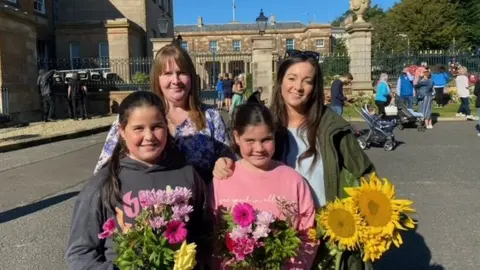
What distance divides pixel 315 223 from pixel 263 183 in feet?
1.07

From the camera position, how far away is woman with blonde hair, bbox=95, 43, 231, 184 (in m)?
2.76

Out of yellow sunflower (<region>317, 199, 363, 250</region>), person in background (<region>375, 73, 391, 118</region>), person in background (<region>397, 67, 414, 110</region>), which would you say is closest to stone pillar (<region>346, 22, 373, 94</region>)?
person in background (<region>397, 67, 414, 110</region>)

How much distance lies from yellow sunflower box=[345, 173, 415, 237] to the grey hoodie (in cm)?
75

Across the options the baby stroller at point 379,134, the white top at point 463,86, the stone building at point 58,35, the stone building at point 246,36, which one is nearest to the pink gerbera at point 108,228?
the baby stroller at point 379,134

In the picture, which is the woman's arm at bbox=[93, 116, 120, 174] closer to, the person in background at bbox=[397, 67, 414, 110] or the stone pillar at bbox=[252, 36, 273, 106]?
the person in background at bbox=[397, 67, 414, 110]

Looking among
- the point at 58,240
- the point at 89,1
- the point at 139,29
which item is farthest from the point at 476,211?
the point at 89,1

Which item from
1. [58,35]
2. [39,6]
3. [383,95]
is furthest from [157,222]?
[58,35]

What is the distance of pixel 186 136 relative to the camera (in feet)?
9.32

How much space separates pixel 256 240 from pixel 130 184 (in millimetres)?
652

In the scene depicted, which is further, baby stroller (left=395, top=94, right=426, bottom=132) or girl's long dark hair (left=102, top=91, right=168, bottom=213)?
baby stroller (left=395, top=94, right=426, bottom=132)

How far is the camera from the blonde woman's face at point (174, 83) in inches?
108

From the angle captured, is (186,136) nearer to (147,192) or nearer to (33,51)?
(147,192)

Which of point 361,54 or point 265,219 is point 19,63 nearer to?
point 361,54

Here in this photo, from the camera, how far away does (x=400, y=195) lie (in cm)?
715
